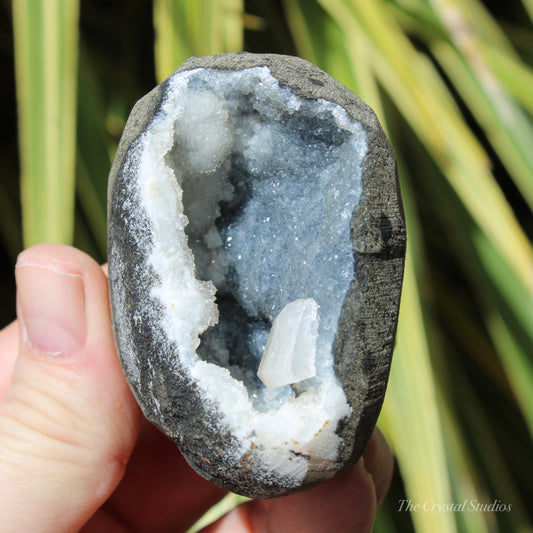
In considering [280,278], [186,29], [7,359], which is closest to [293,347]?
[280,278]

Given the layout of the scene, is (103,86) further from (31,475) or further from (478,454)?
(478,454)

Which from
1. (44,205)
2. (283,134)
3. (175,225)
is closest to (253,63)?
(283,134)

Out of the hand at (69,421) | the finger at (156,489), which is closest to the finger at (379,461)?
the hand at (69,421)

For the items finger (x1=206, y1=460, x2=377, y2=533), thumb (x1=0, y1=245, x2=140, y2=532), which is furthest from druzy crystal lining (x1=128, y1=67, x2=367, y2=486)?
finger (x1=206, y1=460, x2=377, y2=533)

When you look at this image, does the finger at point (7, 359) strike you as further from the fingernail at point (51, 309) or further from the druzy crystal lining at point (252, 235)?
the druzy crystal lining at point (252, 235)

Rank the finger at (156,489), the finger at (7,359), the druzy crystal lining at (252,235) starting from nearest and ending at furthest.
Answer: the druzy crystal lining at (252,235)
the finger at (7,359)
the finger at (156,489)

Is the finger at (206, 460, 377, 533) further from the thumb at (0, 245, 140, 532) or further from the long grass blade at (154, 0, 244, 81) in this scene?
the long grass blade at (154, 0, 244, 81)
